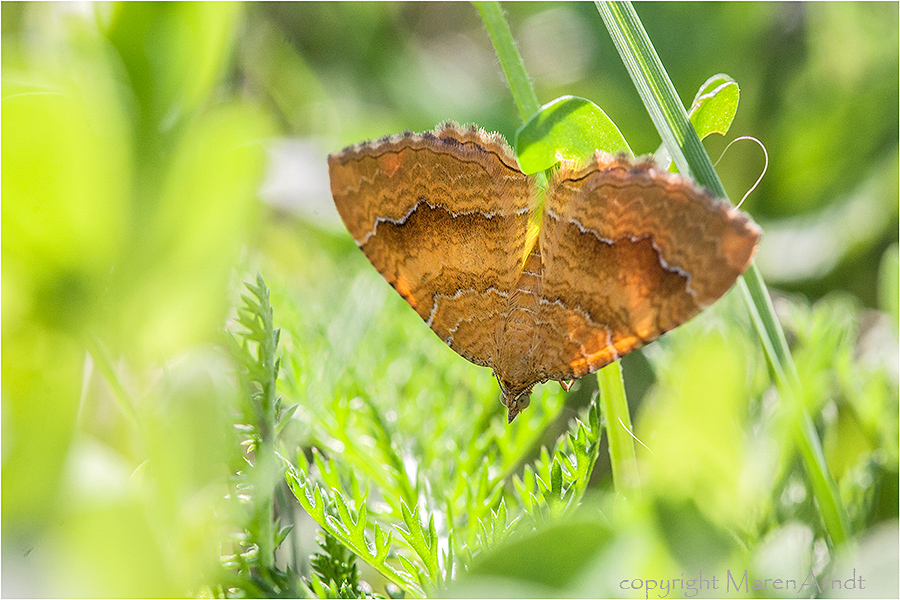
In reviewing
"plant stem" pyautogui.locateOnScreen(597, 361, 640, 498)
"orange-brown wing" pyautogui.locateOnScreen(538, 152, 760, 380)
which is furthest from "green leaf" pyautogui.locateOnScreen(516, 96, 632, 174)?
"plant stem" pyautogui.locateOnScreen(597, 361, 640, 498)

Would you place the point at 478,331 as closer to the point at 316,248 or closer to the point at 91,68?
the point at 91,68

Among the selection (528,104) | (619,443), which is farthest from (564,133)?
(619,443)

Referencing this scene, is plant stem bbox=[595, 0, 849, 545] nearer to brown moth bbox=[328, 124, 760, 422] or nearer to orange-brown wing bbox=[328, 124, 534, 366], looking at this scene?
brown moth bbox=[328, 124, 760, 422]

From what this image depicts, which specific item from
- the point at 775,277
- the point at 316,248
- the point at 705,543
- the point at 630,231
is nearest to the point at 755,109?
the point at 775,277

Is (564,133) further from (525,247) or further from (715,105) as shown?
(525,247)

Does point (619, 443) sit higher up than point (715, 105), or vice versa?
point (715, 105)

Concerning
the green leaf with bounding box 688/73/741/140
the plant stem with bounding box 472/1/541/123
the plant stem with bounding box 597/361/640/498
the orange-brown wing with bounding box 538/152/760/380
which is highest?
the plant stem with bounding box 472/1/541/123

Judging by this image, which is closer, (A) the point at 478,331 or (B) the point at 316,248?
(A) the point at 478,331
